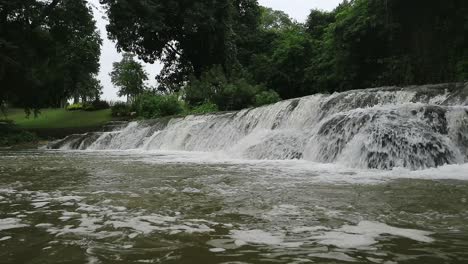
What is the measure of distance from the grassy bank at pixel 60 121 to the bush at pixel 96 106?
1074 mm

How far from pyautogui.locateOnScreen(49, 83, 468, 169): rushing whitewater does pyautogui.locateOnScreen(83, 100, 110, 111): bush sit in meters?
20.2

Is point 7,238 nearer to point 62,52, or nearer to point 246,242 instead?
point 246,242

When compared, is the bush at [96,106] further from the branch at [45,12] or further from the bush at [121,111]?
the branch at [45,12]

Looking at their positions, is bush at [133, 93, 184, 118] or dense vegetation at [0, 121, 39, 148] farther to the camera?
bush at [133, 93, 184, 118]

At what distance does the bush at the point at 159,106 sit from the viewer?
25.2 metres

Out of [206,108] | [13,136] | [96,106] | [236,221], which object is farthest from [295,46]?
[236,221]

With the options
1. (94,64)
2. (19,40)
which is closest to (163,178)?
(19,40)

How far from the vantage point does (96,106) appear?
3456 cm

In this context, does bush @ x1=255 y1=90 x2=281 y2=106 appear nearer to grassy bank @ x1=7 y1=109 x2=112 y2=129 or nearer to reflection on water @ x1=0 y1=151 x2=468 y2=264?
grassy bank @ x1=7 y1=109 x2=112 y2=129

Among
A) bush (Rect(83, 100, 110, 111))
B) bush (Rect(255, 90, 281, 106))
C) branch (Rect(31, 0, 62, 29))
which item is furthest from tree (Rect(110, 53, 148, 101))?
bush (Rect(255, 90, 281, 106))

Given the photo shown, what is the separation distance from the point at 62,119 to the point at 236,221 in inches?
1192

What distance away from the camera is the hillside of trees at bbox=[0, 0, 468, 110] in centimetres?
1953

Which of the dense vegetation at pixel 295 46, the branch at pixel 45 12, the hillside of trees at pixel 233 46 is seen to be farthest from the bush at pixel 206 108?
the branch at pixel 45 12

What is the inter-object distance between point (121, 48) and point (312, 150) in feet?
82.4
